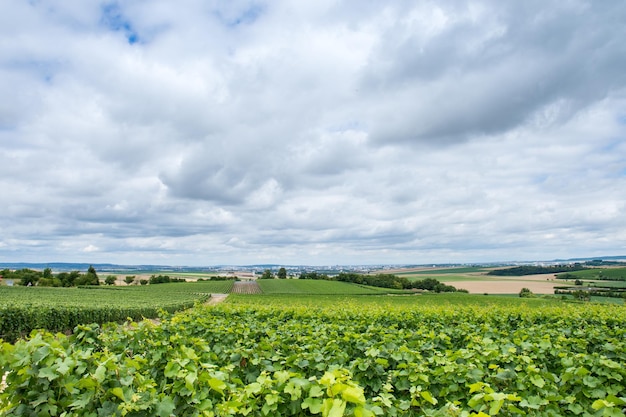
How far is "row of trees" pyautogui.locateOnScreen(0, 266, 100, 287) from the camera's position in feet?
309

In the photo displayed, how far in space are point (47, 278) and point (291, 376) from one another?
379 ft

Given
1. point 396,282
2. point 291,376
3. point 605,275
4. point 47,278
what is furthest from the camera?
point 605,275

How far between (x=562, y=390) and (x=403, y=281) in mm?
102523

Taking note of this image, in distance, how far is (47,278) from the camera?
321 ft

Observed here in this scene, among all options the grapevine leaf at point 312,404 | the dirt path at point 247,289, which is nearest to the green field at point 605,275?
the dirt path at point 247,289

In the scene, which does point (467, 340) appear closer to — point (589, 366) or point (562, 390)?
point (589, 366)

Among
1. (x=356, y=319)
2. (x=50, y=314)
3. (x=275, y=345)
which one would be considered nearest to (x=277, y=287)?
(x=50, y=314)

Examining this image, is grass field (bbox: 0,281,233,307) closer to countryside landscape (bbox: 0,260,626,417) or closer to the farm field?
countryside landscape (bbox: 0,260,626,417)

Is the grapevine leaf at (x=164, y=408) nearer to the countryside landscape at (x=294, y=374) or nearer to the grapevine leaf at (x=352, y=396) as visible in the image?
the countryside landscape at (x=294, y=374)

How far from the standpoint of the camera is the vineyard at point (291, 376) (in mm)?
3451

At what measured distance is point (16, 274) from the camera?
334 feet

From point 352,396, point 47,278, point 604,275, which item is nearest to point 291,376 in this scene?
point 352,396

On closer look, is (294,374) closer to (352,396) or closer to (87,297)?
(352,396)

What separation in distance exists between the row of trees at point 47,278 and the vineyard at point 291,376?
10383 centimetres
